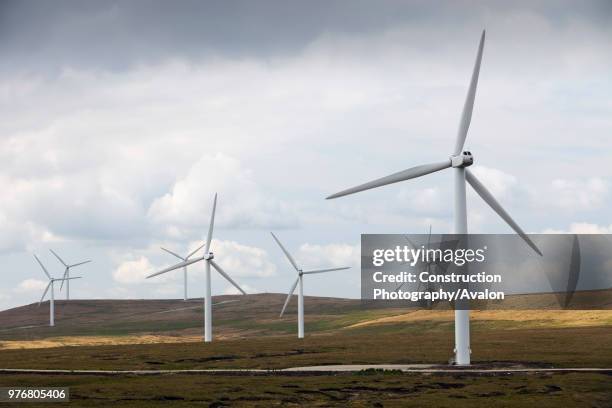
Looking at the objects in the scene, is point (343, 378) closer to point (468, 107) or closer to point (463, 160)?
point (463, 160)

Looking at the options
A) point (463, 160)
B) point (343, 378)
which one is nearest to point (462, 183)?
point (463, 160)

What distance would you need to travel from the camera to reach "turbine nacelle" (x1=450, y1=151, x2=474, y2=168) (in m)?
71.3

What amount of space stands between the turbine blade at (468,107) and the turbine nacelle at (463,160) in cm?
124

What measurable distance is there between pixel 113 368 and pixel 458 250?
33975 millimetres

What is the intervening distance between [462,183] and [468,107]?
6.99 m

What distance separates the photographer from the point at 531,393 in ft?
200

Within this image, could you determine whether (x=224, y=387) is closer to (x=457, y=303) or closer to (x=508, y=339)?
(x=457, y=303)

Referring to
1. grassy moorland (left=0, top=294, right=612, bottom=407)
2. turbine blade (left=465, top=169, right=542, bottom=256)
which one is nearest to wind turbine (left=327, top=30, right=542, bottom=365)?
turbine blade (left=465, top=169, right=542, bottom=256)

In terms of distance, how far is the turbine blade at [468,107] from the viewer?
73500mm

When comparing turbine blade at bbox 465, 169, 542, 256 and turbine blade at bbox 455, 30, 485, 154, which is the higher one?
turbine blade at bbox 455, 30, 485, 154

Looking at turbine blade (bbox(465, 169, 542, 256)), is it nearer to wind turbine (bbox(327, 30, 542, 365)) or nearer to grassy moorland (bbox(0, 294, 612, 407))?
wind turbine (bbox(327, 30, 542, 365))

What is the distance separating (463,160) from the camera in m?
71.2

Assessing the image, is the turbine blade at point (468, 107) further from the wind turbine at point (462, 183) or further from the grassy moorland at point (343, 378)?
the grassy moorland at point (343, 378)

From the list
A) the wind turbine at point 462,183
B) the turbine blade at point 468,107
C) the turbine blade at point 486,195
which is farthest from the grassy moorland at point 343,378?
the turbine blade at point 468,107
